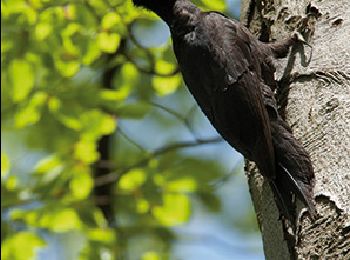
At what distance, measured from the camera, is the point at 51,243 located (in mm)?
6254

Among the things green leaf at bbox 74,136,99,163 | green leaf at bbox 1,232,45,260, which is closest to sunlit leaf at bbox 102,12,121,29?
green leaf at bbox 74,136,99,163

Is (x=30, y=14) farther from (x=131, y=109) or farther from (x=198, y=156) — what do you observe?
(x=198, y=156)

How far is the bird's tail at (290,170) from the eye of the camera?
2.96 m

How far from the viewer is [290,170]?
314cm

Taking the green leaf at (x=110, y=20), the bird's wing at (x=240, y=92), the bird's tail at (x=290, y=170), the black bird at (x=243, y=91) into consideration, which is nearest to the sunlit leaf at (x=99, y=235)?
the green leaf at (x=110, y=20)

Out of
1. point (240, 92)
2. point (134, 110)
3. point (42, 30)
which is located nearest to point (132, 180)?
point (134, 110)

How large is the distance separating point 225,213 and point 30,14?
9.96 feet

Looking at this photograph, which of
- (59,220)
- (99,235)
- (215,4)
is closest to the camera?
(215,4)

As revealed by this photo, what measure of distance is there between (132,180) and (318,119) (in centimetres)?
299

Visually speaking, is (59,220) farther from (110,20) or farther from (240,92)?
(240,92)

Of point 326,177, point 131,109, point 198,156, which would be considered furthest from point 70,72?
point 326,177

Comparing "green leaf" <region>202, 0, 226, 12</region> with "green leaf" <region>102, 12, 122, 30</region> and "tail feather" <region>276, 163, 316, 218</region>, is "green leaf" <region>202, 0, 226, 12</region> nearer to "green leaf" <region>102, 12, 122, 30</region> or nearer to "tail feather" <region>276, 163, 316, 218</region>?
"green leaf" <region>102, 12, 122, 30</region>

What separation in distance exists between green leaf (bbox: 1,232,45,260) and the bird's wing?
87.2 inches

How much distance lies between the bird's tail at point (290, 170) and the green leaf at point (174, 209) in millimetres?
2466
